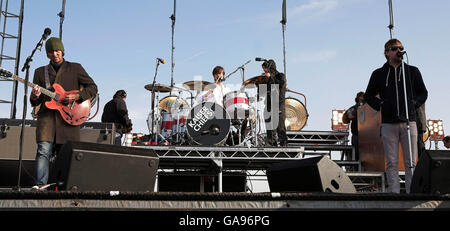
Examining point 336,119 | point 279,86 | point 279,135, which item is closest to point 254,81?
point 279,86

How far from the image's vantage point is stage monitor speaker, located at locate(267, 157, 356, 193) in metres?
3.30

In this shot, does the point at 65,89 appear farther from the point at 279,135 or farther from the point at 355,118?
Result: the point at 355,118

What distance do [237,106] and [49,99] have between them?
4389mm

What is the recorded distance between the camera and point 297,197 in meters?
2.56

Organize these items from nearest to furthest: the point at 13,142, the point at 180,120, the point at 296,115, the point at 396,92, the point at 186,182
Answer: the point at 396,92, the point at 13,142, the point at 180,120, the point at 186,182, the point at 296,115

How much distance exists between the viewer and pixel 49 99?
4.50 m

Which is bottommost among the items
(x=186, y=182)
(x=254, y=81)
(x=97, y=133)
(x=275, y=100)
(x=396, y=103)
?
(x=186, y=182)

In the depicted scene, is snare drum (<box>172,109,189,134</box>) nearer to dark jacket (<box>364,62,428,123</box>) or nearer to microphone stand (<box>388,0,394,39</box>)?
dark jacket (<box>364,62,428,123</box>)

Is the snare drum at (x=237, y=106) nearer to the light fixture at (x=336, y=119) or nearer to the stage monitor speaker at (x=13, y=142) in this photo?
the stage monitor speaker at (x=13, y=142)

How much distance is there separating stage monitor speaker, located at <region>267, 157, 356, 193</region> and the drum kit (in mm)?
4370

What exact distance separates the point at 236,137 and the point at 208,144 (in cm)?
90

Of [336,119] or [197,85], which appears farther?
[336,119]

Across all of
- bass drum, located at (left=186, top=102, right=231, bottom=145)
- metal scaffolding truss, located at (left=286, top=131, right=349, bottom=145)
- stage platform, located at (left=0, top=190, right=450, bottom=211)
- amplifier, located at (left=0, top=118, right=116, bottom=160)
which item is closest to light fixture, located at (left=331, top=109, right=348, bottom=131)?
metal scaffolding truss, located at (left=286, top=131, right=349, bottom=145)
